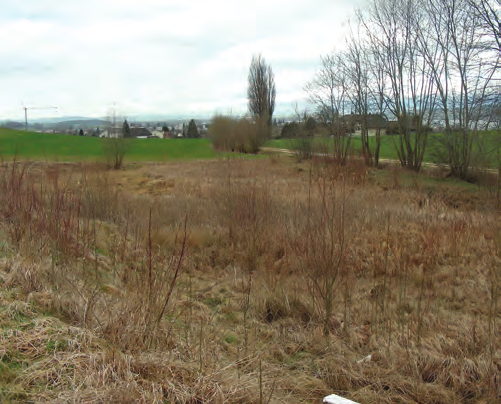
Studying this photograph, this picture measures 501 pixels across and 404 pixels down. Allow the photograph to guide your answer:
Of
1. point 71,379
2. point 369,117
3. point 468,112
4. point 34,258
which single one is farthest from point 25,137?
point 71,379

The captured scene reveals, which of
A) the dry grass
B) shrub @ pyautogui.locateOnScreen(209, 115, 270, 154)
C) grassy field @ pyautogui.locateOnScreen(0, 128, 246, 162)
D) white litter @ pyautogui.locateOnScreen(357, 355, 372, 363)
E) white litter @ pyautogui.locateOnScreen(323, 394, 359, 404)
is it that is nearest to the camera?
the dry grass

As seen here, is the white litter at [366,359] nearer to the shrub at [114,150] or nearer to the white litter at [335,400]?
Result: the white litter at [335,400]

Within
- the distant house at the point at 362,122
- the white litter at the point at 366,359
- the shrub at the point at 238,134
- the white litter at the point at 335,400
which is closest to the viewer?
the white litter at the point at 335,400

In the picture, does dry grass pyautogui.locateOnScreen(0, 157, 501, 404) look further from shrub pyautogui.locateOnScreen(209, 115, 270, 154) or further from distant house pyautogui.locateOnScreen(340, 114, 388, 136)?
shrub pyautogui.locateOnScreen(209, 115, 270, 154)

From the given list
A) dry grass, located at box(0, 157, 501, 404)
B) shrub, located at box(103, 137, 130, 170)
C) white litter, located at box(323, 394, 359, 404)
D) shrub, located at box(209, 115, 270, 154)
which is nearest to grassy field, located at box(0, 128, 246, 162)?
shrub, located at box(209, 115, 270, 154)

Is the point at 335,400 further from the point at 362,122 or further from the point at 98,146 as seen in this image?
the point at 98,146

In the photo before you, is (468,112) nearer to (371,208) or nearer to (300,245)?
(371,208)

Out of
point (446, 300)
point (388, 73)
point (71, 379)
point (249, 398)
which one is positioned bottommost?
point (446, 300)

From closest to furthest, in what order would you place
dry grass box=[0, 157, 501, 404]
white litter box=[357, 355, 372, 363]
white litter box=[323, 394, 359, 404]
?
dry grass box=[0, 157, 501, 404], white litter box=[323, 394, 359, 404], white litter box=[357, 355, 372, 363]

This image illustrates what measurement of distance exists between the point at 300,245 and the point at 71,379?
3457 millimetres

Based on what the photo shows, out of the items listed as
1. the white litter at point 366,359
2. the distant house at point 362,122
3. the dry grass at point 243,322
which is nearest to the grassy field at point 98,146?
the distant house at point 362,122

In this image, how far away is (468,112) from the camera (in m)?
18.4

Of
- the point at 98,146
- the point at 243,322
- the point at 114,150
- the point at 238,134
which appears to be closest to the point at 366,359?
the point at 243,322

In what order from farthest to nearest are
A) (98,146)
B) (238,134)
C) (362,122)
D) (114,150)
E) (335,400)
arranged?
(98,146) → (238,134) → (362,122) → (114,150) → (335,400)
